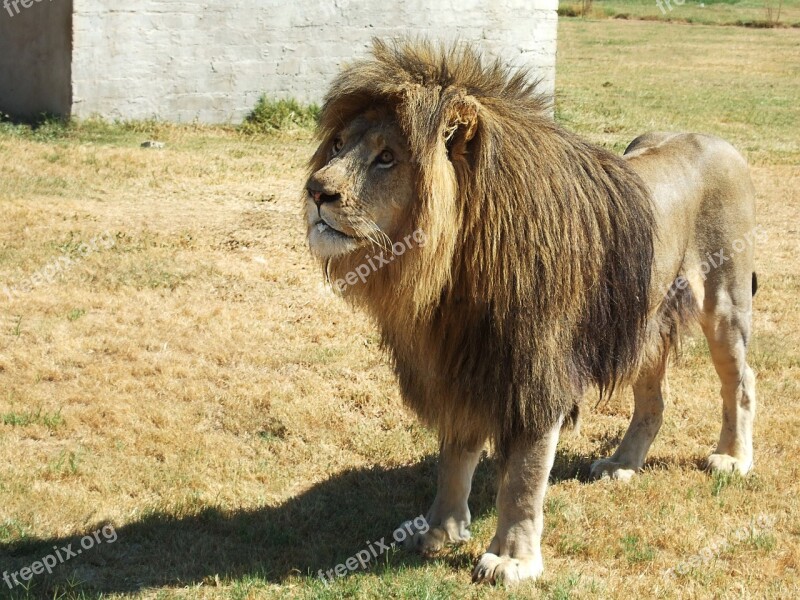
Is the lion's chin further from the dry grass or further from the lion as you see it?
the dry grass

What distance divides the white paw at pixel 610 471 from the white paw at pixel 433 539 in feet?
3.60

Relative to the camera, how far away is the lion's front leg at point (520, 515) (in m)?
4.43

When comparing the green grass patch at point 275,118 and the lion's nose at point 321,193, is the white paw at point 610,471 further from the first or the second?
the green grass patch at point 275,118

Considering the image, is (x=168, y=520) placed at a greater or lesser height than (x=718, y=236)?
lesser

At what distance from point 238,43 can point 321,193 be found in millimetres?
10186

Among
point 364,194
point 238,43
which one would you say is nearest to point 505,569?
point 364,194

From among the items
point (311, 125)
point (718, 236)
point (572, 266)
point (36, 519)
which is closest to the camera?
point (572, 266)

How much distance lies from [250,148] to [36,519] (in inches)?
328

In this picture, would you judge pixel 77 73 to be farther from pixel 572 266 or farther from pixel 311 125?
pixel 572 266

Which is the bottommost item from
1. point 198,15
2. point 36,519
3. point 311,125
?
point 36,519

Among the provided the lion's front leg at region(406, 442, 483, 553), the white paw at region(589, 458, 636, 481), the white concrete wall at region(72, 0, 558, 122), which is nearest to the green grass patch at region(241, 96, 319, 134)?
the white concrete wall at region(72, 0, 558, 122)

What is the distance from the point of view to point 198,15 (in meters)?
13.2

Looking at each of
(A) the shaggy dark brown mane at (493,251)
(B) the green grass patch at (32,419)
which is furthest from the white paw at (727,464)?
(B) the green grass patch at (32,419)

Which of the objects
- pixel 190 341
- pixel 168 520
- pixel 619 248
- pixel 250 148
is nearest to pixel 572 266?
pixel 619 248
